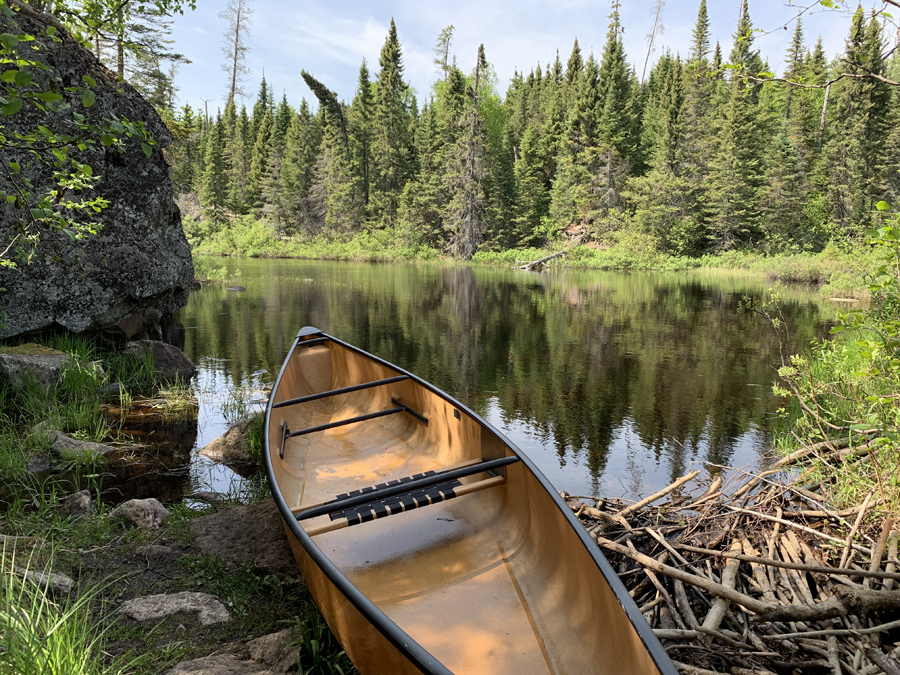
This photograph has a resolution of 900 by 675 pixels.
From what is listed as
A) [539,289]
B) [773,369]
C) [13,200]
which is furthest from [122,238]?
[539,289]

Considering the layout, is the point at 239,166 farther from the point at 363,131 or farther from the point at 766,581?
the point at 766,581

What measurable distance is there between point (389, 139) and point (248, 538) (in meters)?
46.3

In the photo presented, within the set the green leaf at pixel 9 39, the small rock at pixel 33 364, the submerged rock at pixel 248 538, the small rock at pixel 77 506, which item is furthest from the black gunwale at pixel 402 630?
the small rock at pixel 33 364

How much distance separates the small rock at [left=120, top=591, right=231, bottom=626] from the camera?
105 inches

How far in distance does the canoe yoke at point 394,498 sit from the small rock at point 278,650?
483 millimetres

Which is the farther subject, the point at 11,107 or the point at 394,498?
the point at 394,498

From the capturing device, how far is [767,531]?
3.34 m

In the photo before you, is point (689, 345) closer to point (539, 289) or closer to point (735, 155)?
point (539, 289)

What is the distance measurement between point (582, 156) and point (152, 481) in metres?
42.1

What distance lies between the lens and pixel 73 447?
17.1 feet

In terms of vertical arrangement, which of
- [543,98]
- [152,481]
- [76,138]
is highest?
[543,98]

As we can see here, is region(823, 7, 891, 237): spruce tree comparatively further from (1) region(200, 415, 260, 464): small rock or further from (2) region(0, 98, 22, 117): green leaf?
(2) region(0, 98, 22, 117): green leaf

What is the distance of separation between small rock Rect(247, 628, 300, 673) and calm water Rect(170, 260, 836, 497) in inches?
112

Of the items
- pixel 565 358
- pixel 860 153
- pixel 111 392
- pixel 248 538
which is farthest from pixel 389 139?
pixel 248 538
